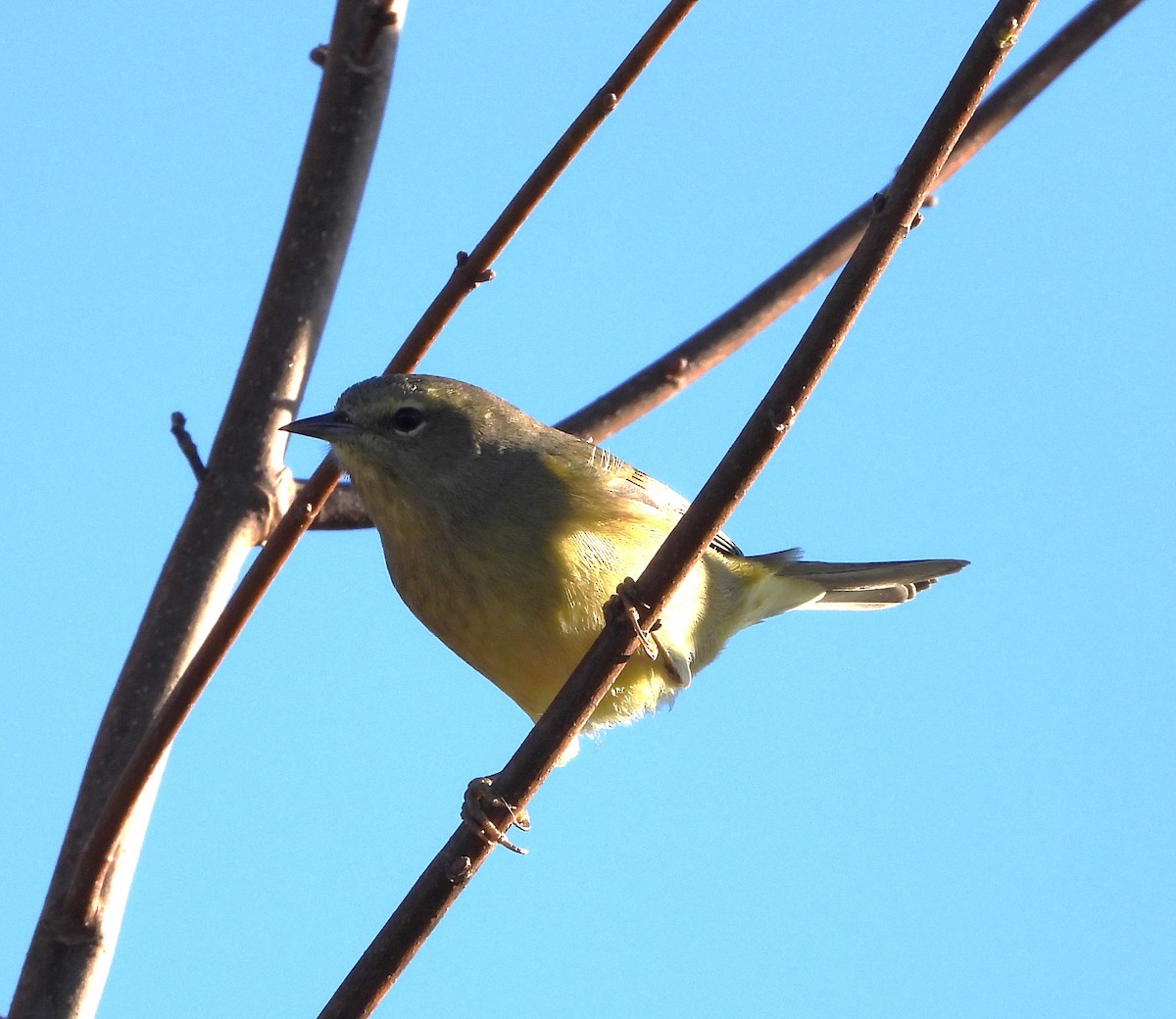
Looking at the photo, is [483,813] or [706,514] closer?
[706,514]

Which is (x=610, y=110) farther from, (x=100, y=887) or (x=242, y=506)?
(x=100, y=887)

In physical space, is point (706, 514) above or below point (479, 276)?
below

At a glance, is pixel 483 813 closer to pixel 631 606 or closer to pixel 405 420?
pixel 631 606

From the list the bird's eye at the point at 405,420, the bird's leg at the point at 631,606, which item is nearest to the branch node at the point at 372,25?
the bird's eye at the point at 405,420

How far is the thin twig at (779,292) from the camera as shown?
4.56 metres

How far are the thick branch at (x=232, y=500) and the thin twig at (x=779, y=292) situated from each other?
2.00 feet

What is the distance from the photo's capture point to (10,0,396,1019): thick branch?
3.44 meters

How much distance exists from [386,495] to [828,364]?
2439mm

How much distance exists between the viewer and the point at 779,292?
4.69 m

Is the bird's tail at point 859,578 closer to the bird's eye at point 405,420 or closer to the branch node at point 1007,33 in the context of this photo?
the bird's eye at point 405,420

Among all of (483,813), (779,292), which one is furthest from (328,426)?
(483,813)

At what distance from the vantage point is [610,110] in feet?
10.9

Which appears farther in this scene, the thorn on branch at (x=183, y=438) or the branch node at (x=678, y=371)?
the branch node at (x=678, y=371)

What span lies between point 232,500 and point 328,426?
70 centimetres
